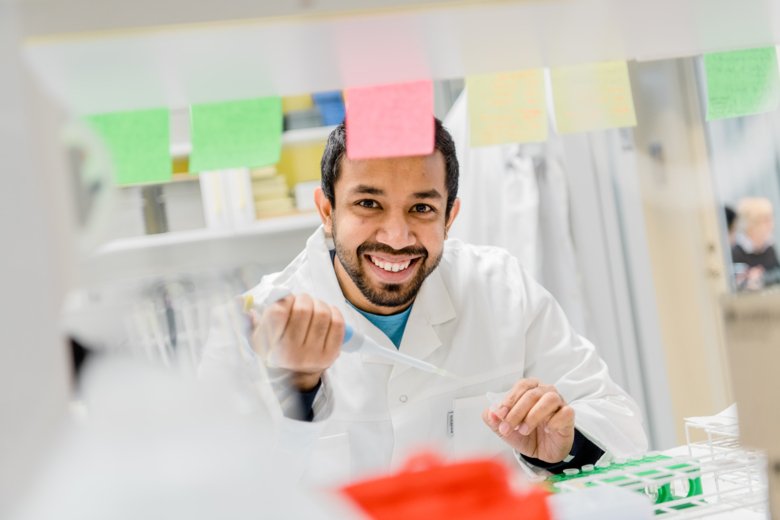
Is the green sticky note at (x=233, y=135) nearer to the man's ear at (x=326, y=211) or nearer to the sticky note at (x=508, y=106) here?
the sticky note at (x=508, y=106)

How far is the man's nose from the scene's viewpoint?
1.52 meters

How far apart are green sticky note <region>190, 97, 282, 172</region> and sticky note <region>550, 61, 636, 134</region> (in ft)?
1.08

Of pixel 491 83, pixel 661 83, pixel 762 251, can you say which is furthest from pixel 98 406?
pixel 762 251

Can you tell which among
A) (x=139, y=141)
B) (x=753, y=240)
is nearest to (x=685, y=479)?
(x=139, y=141)

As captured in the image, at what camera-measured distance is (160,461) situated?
0.39m

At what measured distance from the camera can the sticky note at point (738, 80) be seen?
32.4 inches

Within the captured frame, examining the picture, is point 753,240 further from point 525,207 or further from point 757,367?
point 757,367

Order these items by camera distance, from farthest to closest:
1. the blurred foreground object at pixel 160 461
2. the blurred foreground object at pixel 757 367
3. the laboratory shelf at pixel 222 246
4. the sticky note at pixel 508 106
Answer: the laboratory shelf at pixel 222 246, the sticky note at pixel 508 106, the blurred foreground object at pixel 757 367, the blurred foreground object at pixel 160 461

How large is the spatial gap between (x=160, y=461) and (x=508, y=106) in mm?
528

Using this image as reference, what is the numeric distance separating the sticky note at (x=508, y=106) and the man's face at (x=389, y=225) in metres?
0.72

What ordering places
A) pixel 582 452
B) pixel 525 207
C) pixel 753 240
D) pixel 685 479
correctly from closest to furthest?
Answer: pixel 685 479 → pixel 582 452 → pixel 525 207 → pixel 753 240

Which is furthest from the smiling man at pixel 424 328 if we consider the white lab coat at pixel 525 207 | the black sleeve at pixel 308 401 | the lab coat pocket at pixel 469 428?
the white lab coat at pixel 525 207

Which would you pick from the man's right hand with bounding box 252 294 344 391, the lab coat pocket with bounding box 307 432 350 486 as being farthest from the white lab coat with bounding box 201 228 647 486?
the man's right hand with bounding box 252 294 344 391

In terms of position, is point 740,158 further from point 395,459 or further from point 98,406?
point 98,406
